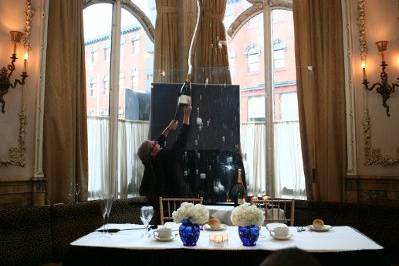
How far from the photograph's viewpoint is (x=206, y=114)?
4730 millimetres

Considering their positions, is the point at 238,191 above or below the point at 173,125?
below

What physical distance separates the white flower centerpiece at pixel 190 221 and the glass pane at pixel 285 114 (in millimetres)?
2723

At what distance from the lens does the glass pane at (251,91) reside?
5090 millimetres

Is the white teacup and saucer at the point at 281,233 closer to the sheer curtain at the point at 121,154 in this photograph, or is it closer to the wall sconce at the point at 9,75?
the sheer curtain at the point at 121,154

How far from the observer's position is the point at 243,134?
5.19m

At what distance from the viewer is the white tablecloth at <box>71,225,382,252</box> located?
227 centimetres

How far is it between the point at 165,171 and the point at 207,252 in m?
2.53

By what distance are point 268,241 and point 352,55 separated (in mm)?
2803

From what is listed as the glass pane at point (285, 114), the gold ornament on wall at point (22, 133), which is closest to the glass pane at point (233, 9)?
the glass pane at point (285, 114)

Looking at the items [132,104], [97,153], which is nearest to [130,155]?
[97,153]

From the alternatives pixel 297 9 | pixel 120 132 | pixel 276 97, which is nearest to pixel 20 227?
pixel 120 132

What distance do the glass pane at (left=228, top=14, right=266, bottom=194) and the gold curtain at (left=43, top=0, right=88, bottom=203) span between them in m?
1.92

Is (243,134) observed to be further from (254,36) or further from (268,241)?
(268,241)

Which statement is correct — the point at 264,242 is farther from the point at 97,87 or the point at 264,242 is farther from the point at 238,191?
the point at 97,87
